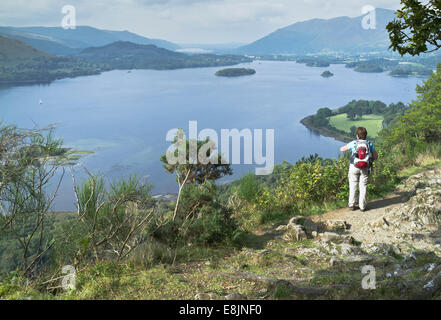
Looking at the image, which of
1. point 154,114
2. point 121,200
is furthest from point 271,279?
point 154,114

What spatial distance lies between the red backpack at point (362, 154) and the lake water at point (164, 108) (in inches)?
1318

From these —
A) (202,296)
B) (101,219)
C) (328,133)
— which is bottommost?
(328,133)

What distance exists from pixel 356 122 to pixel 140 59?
126 metres

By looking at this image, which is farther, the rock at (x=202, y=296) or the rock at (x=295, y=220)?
the rock at (x=295, y=220)

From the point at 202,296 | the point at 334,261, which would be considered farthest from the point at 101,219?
the point at 334,261

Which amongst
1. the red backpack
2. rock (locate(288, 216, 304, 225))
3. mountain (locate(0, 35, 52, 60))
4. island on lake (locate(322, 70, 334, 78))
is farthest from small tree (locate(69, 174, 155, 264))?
island on lake (locate(322, 70, 334, 78))

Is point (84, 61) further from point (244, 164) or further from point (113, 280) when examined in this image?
point (113, 280)

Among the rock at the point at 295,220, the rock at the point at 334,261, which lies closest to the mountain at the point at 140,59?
the rock at the point at 295,220

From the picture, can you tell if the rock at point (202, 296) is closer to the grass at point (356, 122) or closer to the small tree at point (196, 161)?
the small tree at point (196, 161)

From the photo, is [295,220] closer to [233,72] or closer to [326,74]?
[233,72]

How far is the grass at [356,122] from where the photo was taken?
234ft

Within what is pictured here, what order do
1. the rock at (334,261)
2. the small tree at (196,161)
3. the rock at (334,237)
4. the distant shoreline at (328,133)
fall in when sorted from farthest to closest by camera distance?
the distant shoreline at (328,133)
the small tree at (196,161)
the rock at (334,237)
the rock at (334,261)

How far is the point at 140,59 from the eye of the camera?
174m
